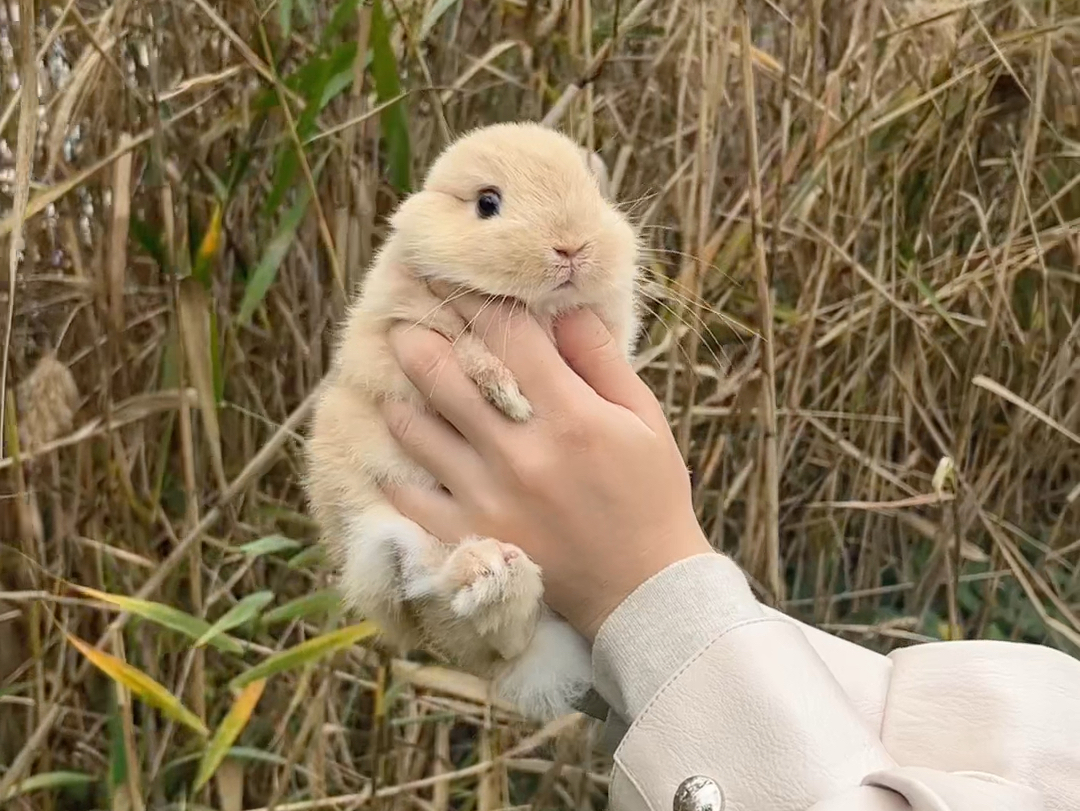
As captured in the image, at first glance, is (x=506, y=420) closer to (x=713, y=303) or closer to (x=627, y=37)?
(x=713, y=303)

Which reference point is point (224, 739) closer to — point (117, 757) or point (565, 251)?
point (117, 757)

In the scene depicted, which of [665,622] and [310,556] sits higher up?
[665,622]

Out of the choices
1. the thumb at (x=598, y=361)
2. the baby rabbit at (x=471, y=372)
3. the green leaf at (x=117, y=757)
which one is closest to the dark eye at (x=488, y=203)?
the baby rabbit at (x=471, y=372)

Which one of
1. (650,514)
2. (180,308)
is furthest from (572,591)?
(180,308)

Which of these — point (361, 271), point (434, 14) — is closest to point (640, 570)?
point (361, 271)

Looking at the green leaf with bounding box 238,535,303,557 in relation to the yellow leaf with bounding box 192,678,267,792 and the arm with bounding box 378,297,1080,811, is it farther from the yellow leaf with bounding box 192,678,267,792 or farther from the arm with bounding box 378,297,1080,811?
the arm with bounding box 378,297,1080,811

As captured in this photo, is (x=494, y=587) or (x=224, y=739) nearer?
(x=494, y=587)

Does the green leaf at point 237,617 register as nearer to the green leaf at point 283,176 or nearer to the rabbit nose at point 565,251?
the green leaf at point 283,176
